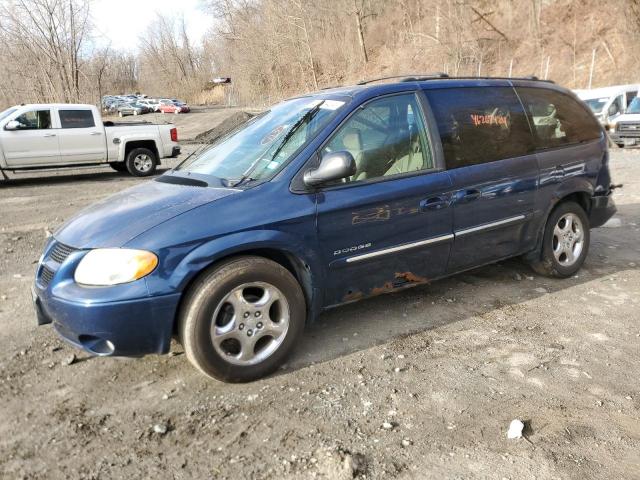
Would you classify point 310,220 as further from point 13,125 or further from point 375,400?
point 13,125

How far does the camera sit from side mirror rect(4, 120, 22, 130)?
11.8 meters

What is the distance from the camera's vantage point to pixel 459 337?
3.82 meters

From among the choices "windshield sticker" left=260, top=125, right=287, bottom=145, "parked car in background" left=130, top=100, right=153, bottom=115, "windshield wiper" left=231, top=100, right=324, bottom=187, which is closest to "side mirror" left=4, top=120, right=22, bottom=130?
"windshield sticker" left=260, top=125, right=287, bottom=145

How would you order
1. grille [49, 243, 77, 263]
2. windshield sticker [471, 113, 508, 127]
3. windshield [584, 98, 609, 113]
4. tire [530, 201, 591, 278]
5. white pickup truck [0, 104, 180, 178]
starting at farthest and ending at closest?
windshield [584, 98, 609, 113] < white pickup truck [0, 104, 180, 178] < tire [530, 201, 591, 278] < windshield sticker [471, 113, 508, 127] < grille [49, 243, 77, 263]

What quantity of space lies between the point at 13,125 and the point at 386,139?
434 inches

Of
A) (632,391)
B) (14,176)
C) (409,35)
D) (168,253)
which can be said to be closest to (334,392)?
(168,253)

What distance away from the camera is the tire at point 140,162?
1319 centimetres

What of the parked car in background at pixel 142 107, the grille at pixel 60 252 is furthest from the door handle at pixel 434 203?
the parked car in background at pixel 142 107

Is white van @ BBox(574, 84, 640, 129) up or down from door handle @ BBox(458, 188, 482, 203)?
up

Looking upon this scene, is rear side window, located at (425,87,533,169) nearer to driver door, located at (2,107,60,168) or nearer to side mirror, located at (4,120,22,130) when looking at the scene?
driver door, located at (2,107,60,168)

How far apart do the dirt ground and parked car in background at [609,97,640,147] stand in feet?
45.5

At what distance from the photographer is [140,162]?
1332 cm

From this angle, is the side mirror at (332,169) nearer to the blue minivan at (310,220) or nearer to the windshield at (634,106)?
the blue minivan at (310,220)

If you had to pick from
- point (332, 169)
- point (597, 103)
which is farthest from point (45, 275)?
point (597, 103)
